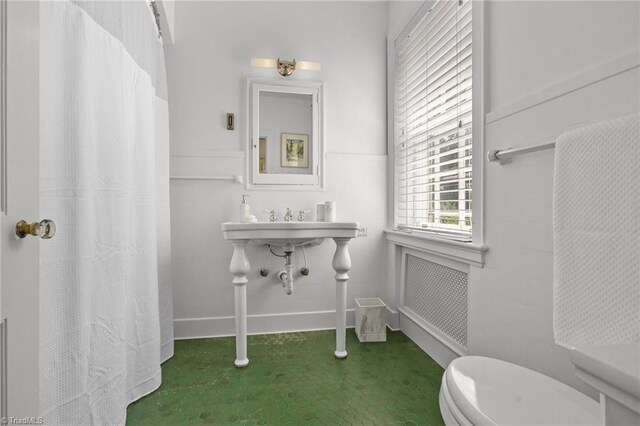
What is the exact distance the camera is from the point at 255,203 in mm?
2182

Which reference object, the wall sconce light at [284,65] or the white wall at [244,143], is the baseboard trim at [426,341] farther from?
the wall sconce light at [284,65]

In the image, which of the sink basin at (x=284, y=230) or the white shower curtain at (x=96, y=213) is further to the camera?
the sink basin at (x=284, y=230)

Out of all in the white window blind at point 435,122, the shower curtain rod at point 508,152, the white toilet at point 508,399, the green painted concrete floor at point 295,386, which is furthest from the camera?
the white window blind at point 435,122

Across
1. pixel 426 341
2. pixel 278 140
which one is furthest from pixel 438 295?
pixel 278 140

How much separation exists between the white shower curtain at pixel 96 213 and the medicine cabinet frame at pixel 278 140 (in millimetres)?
730

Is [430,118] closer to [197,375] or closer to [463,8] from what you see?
[463,8]

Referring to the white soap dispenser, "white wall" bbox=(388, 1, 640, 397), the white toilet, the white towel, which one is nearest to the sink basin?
the white soap dispenser

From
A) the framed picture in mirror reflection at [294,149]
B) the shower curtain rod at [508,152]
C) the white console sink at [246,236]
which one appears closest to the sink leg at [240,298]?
the white console sink at [246,236]

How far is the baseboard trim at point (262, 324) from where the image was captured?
2127 mm

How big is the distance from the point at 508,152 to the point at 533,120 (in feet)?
0.44

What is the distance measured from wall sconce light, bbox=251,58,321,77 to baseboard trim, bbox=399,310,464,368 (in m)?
1.82

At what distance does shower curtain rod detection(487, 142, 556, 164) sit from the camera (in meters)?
1.04

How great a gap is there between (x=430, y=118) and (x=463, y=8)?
21.9 inches

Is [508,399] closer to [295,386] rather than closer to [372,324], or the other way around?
[295,386]
